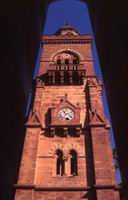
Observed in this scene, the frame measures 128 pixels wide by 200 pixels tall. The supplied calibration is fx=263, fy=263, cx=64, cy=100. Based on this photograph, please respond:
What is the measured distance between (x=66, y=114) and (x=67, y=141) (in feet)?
8.95

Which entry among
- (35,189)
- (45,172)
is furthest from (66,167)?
(35,189)

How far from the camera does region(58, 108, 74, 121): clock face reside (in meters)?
20.7

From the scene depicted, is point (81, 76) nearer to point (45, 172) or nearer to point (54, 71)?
point (54, 71)

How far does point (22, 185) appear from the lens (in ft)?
51.5

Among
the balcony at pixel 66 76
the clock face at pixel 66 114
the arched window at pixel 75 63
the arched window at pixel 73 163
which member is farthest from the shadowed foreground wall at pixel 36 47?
the arched window at pixel 75 63

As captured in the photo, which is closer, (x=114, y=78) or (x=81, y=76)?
(x=114, y=78)

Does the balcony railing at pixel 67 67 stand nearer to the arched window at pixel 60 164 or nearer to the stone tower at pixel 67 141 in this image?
the stone tower at pixel 67 141

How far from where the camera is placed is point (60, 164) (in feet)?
59.6

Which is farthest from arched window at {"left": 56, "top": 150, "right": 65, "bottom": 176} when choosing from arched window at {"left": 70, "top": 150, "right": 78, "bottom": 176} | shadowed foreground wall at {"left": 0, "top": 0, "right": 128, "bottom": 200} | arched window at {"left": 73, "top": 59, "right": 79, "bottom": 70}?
shadowed foreground wall at {"left": 0, "top": 0, "right": 128, "bottom": 200}

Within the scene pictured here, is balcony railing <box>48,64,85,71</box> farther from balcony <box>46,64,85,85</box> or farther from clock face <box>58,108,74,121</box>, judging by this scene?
clock face <box>58,108,74,121</box>

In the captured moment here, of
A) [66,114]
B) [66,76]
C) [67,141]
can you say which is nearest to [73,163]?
[67,141]

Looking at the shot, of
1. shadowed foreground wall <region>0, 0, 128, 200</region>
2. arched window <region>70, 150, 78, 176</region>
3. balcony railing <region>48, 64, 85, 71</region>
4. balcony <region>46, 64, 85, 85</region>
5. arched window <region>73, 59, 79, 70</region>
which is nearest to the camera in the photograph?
shadowed foreground wall <region>0, 0, 128, 200</region>

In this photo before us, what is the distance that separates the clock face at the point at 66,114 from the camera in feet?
67.8

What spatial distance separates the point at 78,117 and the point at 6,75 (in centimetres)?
1601
